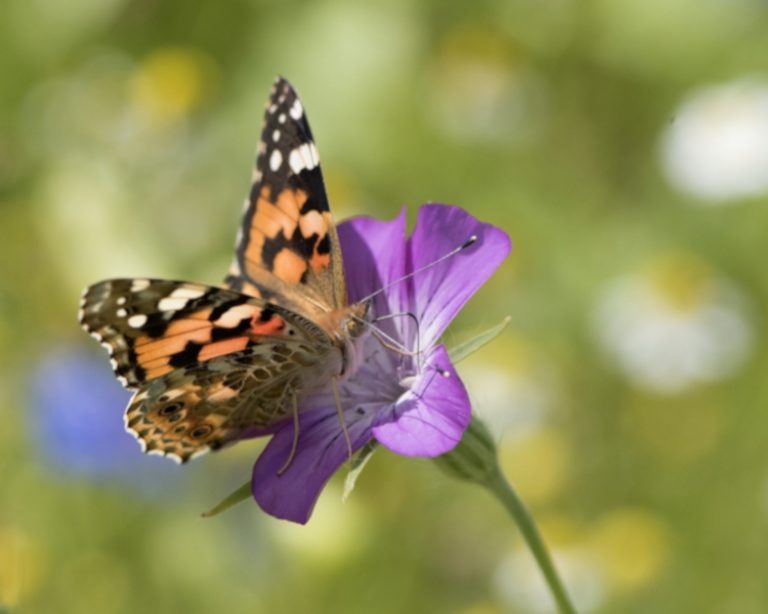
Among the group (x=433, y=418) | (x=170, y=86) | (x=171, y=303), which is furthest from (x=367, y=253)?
(x=170, y=86)

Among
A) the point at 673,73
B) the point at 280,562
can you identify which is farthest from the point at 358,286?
the point at 673,73

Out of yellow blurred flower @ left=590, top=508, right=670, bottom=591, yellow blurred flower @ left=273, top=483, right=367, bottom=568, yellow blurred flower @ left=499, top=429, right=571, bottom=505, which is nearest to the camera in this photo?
yellow blurred flower @ left=273, top=483, right=367, bottom=568

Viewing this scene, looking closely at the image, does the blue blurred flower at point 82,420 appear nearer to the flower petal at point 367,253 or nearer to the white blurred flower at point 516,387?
the white blurred flower at point 516,387

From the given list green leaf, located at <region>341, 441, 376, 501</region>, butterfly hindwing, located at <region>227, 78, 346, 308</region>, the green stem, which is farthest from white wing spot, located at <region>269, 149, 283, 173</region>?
the green stem

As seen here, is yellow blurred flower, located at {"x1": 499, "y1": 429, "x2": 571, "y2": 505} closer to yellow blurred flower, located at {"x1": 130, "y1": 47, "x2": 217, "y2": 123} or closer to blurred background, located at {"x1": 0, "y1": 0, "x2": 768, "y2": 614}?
blurred background, located at {"x1": 0, "y1": 0, "x2": 768, "y2": 614}

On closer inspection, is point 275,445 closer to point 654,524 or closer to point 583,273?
point 654,524

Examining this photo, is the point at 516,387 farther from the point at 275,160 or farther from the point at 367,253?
the point at 275,160

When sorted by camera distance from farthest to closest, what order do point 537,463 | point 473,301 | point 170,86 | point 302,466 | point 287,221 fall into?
point 170,86
point 473,301
point 537,463
point 287,221
point 302,466
